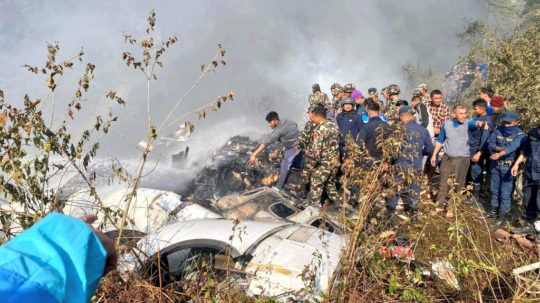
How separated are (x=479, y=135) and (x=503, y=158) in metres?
0.49

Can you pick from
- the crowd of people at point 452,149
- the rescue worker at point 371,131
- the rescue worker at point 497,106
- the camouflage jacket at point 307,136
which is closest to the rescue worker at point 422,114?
the crowd of people at point 452,149

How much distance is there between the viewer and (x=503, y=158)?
18.3 ft

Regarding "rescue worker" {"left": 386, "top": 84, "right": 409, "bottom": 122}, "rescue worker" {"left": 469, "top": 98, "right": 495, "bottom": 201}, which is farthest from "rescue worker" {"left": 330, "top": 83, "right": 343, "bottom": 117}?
"rescue worker" {"left": 469, "top": 98, "right": 495, "bottom": 201}

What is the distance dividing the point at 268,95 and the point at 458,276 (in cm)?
1435

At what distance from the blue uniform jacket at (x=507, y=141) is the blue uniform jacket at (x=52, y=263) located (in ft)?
18.3

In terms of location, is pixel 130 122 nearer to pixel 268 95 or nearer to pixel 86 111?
pixel 86 111

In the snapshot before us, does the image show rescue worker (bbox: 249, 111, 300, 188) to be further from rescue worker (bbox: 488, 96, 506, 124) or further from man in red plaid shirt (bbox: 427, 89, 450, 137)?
rescue worker (bbox: 488, 96, 506, 124)

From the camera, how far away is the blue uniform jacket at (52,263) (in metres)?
0.92

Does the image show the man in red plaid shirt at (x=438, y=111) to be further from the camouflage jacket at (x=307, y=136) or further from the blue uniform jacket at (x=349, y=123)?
the camouflage jacket at (x=307, y=136)

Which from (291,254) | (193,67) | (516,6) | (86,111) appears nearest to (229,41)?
(193,67)

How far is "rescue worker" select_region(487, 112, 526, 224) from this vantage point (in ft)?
17.7

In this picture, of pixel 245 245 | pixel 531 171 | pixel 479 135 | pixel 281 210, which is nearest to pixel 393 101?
pixel 479 135

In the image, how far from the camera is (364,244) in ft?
8.49

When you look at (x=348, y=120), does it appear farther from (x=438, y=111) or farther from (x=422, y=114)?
(x=438, y=111)
